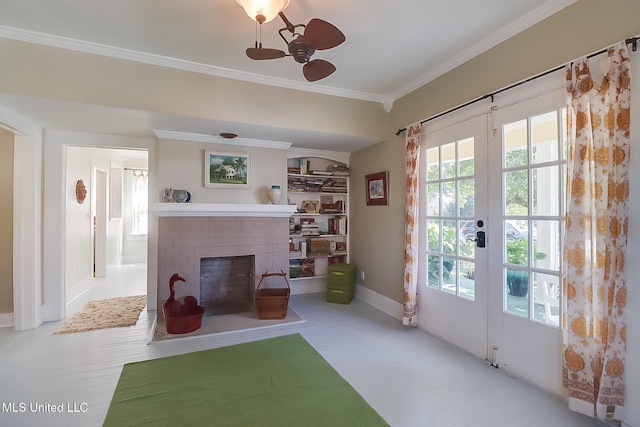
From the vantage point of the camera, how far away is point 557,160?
6.53ft

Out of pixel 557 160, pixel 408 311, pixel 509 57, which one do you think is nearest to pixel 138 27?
pixel 509 57

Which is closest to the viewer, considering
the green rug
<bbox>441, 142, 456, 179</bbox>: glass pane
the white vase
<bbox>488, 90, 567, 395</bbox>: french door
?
the green rug

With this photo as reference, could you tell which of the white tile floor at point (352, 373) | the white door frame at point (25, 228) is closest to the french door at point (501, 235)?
the white tile floor at point (352, 373)

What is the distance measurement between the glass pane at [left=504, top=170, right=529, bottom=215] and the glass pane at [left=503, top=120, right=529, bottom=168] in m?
0.08

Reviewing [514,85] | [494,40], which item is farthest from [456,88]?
[514,85]

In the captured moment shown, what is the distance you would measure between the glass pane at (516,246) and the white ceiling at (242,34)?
154 cm

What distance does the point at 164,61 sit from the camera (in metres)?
2.68

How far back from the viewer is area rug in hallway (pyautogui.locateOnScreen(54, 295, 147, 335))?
3150 millimetres

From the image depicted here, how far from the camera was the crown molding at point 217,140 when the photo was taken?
11.1 ft

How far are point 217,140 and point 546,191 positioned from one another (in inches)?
133

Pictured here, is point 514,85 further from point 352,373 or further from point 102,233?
point 102,233

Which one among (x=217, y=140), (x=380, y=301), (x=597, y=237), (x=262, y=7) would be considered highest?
(x=262, y=7)

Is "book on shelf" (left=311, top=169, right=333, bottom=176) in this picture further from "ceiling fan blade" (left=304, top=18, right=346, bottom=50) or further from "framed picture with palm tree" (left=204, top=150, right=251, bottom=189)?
"ceiling fan blade" (left=304, top=18, right=346, bottom=50)

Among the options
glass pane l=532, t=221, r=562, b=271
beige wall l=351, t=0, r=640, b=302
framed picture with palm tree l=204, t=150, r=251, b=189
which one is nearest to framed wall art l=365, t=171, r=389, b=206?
beige wall l=351, t=0, r=640, b=302
